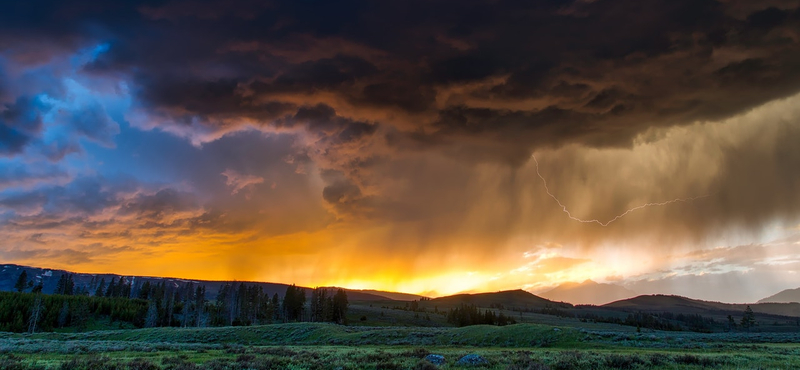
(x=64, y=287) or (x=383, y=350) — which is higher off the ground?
(x=64, y=287)

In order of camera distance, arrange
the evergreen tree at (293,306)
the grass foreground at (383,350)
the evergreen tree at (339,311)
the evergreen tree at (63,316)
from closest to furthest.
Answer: the grass foreground at (383,350)
the evergreen tree at (63,316)
the evergreen tree at (339,311)
the evergreen tree at (293,306)

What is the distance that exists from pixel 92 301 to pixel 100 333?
68.1 m

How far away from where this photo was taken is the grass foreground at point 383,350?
26.8 m

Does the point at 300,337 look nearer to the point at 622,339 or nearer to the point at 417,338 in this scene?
the point at 417,338

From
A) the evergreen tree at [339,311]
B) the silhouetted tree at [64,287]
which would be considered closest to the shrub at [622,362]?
the evergreen tree at [339,311]

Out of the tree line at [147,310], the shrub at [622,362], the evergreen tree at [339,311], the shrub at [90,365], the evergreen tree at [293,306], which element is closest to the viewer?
the shrub at [90,365]

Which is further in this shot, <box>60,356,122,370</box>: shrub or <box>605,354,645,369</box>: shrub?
<box>605,354,645,369</box>: shrub

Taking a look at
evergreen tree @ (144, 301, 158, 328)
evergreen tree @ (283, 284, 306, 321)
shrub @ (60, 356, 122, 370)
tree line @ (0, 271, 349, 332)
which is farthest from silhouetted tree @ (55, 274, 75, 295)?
shrub @ (60, 356, 122, 370)

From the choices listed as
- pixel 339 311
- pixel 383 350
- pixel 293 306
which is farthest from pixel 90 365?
pixel 293 306

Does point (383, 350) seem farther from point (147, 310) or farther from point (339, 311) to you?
point (147, 310)

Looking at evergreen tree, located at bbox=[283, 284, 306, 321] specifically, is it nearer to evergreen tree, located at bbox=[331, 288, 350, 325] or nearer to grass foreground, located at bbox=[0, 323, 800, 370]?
evergreen tree, located at bbox=[331, 288, 350, 325]

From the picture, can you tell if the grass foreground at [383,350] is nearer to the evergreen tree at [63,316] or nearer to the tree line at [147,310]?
the tree line at [147,310]

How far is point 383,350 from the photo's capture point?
43.2 meters

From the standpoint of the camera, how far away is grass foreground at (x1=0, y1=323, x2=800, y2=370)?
26.8m
